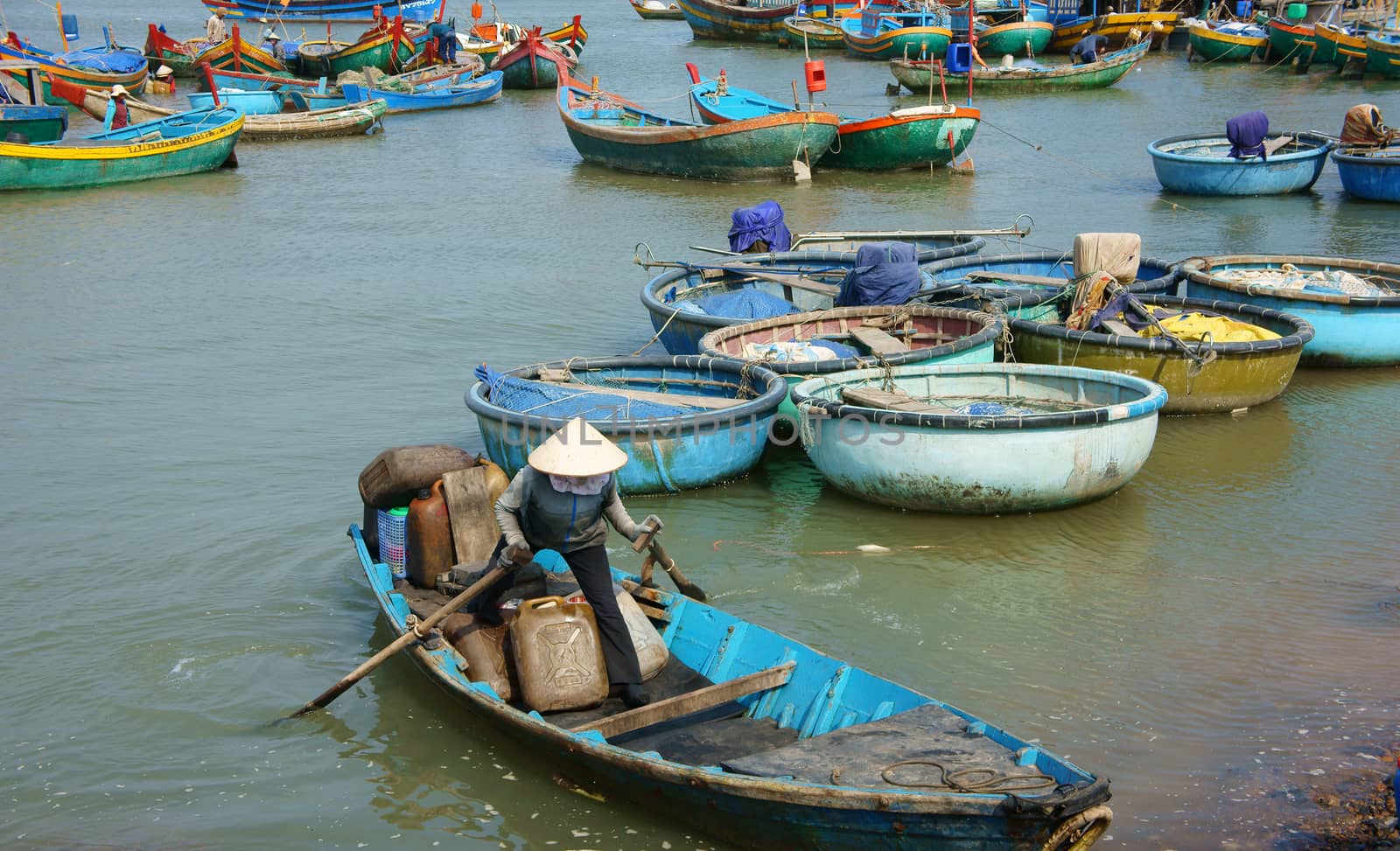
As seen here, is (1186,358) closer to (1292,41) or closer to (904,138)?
(904,138)

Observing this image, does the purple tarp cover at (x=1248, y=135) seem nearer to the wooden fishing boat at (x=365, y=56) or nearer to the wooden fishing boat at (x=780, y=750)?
the wooden fishing boat at (x=780, y=750)

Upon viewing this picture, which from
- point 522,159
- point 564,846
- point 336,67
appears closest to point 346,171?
point 522,159

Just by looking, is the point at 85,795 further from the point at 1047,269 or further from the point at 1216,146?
the point at 1216,146

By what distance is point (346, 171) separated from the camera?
2536 cm

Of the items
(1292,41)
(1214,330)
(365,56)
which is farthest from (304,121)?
(1292,41)

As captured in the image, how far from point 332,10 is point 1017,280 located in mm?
45994

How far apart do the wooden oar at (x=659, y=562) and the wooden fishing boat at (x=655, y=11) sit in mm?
57658

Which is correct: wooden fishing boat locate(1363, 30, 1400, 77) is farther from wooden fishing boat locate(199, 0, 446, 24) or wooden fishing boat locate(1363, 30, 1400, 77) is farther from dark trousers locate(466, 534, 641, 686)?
wooden fishing boat locate(199, 0, 446, 24)

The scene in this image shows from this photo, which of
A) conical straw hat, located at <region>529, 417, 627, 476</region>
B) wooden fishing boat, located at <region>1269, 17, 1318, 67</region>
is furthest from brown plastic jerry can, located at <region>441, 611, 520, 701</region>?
wooden fishing boat, located at <region>1269, 17, 1318, 67</region>

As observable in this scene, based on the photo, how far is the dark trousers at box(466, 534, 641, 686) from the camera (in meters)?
6.14

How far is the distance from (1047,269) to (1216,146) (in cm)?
877

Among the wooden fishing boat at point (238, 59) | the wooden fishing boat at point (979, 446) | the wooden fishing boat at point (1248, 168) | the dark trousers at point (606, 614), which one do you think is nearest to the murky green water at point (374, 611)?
the wooden fishing boat at point (979, 446)

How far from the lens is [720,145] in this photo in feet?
72.3

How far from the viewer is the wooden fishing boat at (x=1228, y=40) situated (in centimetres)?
3716
